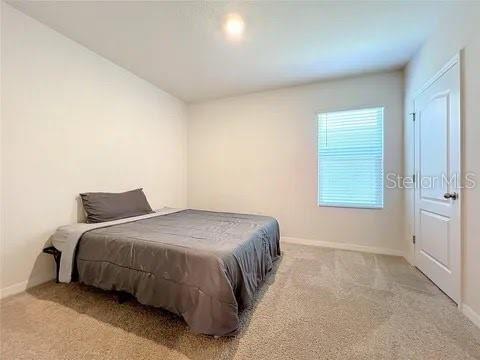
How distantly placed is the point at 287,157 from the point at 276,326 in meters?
2.59

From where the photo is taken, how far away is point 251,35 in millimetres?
2371

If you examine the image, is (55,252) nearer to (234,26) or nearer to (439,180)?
(234,26)

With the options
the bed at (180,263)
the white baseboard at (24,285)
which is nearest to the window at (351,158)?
the bed at (180,263)

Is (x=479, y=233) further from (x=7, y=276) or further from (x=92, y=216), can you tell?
(x=7, y=276)

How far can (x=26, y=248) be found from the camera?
2141mm

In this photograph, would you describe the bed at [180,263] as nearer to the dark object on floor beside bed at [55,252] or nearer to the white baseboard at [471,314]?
the dark object on floor beside bed at [55,252]

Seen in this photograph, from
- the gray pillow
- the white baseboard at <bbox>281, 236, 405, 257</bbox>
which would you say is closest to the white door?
the white baseboard at <bbox>281, 236, 405, 257</bbox>

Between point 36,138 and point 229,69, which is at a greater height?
point 229,69

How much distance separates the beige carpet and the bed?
6.0 inches

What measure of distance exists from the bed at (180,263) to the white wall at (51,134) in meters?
0.33

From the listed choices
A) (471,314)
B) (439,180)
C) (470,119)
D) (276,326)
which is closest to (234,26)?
(470,119)

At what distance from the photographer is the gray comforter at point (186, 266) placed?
147 centimetres

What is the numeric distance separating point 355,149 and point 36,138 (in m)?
3.88

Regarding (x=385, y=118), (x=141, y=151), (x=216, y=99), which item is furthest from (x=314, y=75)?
(x=141, y=151)
